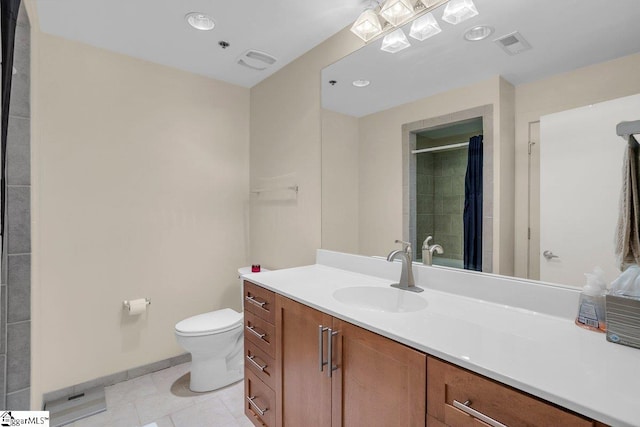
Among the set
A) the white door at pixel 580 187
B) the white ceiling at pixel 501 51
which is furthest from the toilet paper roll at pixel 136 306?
the white door at pixel 580 187

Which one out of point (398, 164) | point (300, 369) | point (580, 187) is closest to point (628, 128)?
point (580, 187)

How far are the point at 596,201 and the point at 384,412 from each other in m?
1.01

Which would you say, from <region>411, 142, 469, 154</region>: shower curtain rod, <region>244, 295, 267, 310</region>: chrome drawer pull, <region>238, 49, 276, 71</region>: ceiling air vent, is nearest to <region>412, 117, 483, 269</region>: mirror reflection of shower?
<region>411, 142, 469, 154</region>: shower curtain rod

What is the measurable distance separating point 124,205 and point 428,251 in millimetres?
2120

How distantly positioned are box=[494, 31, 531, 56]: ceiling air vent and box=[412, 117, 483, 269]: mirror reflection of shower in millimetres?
280

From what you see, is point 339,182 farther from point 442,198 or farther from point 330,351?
point 330,351

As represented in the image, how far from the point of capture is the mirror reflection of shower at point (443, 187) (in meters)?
1.37

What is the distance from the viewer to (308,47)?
6.91ft

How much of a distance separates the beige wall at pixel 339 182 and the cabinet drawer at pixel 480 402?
42.4 inches

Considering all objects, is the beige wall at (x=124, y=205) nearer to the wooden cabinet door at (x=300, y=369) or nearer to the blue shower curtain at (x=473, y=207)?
the wooden cabinet door at (x=300, y=369)

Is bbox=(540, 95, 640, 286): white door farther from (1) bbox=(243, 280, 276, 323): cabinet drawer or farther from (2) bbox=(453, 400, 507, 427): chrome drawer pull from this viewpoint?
(1) bbox=(243, 280, 276, 323): cabinet drawer

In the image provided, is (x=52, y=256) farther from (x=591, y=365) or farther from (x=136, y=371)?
(x=591, y=365)

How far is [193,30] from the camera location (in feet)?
6.30

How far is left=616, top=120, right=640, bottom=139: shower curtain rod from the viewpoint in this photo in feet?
3.07
